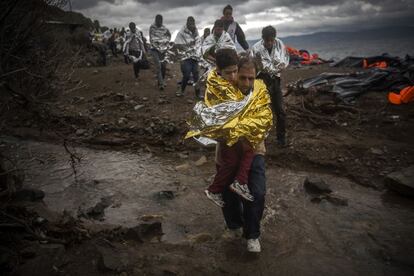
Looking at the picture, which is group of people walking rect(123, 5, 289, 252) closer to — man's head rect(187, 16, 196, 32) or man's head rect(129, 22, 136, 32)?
man's head rect(187, 16, 196, 32)

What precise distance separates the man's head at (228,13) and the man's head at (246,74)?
15.1 ft

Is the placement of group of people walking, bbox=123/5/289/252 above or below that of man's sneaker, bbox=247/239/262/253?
above

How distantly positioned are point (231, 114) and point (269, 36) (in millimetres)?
2587

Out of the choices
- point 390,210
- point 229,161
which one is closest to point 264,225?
point 229,161

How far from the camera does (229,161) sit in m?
2.57

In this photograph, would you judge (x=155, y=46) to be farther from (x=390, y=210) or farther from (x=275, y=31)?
(x=390, y=210)

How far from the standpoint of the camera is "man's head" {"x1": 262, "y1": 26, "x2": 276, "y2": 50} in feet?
14.7

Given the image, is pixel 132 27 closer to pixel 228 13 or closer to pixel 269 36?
→ pixel 228 13

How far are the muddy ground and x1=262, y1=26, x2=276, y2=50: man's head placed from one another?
1679 mm

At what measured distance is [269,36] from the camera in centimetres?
450

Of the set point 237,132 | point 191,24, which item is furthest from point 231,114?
point 191,24

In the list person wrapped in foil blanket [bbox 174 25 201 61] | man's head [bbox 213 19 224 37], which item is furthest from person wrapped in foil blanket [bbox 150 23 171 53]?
man's head [bbox 213 19 224 37]

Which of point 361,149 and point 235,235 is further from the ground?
point 361,149

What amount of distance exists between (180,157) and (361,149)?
2915mm
